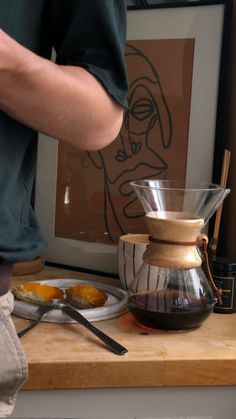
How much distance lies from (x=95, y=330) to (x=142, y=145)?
16.6 inches

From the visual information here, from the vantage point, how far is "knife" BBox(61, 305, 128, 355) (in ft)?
2.24

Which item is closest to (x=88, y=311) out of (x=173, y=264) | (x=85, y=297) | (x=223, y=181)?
(x=85, y=297)

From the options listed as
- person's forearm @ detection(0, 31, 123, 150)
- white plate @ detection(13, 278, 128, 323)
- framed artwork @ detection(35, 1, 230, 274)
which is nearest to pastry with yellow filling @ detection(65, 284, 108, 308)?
white plate @ detection(13, 278, 128, 323)

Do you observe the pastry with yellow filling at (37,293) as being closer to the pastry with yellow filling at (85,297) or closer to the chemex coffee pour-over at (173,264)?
the pastry with yellow filling at (85,297)

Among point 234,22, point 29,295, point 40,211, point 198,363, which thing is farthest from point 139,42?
point 198,363

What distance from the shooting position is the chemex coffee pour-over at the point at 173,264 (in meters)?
0.75

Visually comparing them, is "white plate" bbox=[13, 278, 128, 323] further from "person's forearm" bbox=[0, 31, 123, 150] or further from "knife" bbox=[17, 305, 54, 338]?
"person's forearm" bbox=[0, 31, 123, 150]

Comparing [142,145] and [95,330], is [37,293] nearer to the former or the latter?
[95,330]

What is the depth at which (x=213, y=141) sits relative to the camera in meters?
0.99

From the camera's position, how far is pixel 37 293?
0.84 meters

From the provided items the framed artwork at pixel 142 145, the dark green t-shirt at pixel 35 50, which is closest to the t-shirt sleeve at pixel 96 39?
the dark green t-shirt at pixel 35 50

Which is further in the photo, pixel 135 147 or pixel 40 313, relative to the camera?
pixel 135 147

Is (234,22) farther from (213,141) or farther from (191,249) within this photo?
(191,249)

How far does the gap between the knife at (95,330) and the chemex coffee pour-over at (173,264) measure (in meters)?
0.07
